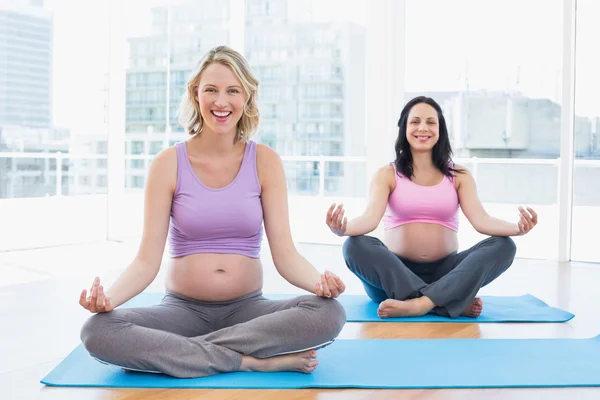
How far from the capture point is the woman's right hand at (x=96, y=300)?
2.01m

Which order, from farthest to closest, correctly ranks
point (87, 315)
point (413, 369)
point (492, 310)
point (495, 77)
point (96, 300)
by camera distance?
point (495, 77) → point (492, 310) → point (87, 315) → point (413, 369) → point (96, 300)

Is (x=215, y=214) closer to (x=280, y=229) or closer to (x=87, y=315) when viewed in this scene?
(x=280, y=229)

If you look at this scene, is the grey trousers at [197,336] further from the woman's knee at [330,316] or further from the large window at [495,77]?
the large window at [495,77]

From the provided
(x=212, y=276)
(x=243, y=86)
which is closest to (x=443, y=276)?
(x=212, y=276)

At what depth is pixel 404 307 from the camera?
3072mm

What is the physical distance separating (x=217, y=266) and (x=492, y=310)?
1.46 meters

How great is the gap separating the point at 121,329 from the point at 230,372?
34cm

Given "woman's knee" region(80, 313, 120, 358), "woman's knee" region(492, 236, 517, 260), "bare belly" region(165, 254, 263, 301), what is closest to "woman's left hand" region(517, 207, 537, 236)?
"woman's knee" region(492, 236, 517, 260)

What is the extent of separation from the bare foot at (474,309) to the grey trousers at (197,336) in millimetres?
1047

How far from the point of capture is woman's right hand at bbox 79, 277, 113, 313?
79.1 inches

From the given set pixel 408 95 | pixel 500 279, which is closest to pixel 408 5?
pixel 408 95

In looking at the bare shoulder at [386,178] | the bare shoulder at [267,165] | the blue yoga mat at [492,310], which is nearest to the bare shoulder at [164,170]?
the bare shoulder at [267,165]

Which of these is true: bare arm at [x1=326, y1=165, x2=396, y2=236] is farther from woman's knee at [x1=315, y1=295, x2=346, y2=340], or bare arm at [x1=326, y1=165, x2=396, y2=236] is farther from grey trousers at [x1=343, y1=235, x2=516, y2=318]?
woman's knee at [x1=315, y1=295, x2=346, y2=340]

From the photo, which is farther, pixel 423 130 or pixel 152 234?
pixel 423 130
